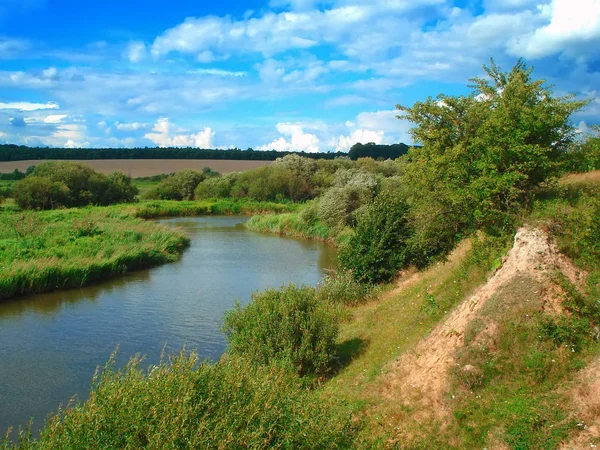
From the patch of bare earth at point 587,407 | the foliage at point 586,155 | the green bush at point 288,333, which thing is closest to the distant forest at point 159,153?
the foliage at point 586,155

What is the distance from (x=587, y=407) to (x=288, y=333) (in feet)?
19.8

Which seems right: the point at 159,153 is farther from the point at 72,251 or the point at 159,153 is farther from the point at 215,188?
the point at 72,251

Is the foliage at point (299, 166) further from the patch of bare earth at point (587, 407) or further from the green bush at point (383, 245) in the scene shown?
the patch of bare earth at point (587, 407)

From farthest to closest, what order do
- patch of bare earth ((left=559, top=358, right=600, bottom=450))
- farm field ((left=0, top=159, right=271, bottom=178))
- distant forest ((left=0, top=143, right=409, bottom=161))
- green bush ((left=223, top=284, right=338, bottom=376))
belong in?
distant forest ((left=0, top=143, right=409, bottom=161)) → farm field ((left=0, top=159, right=271, bottom=178)) → green bush ((left=223, top=284, right=338, bottom=376)) → patch of bare earth ((left=559, top=358, right=600, bottom=450))

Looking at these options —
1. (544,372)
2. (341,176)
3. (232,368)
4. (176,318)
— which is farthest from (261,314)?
(341,176)

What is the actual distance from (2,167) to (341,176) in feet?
209

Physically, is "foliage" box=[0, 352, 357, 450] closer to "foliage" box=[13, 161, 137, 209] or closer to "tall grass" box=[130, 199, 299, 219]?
"foliage" box=[13, 161, 137, 209]

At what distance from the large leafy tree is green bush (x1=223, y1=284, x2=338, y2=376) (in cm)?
452

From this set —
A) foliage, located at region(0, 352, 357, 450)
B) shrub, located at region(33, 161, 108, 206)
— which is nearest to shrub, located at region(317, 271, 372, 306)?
foliage, located at region(0, 352, 357, 450)

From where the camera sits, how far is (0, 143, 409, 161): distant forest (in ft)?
Result: 338

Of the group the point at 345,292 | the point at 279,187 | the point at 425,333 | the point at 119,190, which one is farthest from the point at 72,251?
the point at 279,187

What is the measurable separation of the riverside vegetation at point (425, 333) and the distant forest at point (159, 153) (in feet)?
255

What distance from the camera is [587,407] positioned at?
7383mm

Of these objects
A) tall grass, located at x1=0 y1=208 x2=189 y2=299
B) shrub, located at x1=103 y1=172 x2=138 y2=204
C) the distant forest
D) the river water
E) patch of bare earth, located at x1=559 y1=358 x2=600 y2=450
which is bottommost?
the river water
